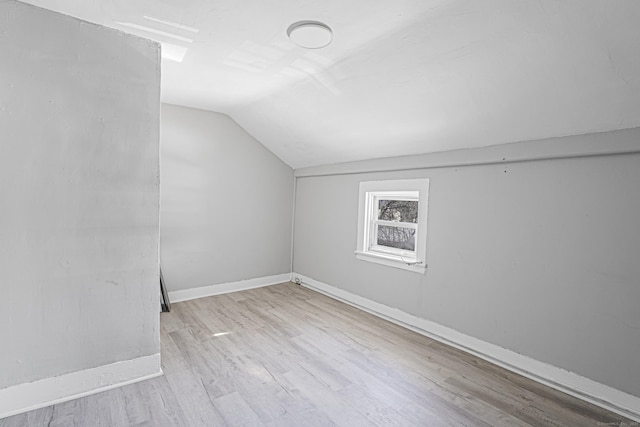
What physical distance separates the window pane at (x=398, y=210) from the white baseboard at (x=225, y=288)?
5.93ft

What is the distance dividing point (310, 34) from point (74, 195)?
1748 millimetres

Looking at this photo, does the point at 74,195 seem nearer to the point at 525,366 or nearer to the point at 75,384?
the point at 75,384

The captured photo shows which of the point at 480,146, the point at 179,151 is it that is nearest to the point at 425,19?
the point at 480,146

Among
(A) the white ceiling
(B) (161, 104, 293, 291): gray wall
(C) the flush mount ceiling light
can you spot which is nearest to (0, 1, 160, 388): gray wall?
(A) the white ceiling

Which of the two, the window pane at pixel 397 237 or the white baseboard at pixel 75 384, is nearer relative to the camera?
the white baseboard at pixel 75 384

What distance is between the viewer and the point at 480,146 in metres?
2.61

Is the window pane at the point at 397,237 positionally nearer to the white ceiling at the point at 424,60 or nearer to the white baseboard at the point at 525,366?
the white baseboard at the point at 525,366

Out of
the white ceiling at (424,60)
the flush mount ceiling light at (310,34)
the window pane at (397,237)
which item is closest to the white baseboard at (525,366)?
the window pane at (397,237)

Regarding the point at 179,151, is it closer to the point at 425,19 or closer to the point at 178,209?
the point at 178,209

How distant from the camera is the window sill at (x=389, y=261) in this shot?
10.1 ft

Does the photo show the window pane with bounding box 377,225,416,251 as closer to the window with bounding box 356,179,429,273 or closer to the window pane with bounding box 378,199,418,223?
the window with bounding box 356,179,429,273

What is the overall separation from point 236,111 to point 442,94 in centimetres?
245

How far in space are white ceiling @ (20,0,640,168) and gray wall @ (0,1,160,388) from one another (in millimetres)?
221

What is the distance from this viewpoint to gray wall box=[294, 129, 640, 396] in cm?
195
